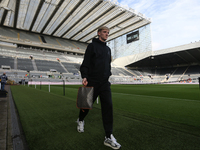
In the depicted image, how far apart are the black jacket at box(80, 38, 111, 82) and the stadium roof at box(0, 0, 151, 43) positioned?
35957 millimetres

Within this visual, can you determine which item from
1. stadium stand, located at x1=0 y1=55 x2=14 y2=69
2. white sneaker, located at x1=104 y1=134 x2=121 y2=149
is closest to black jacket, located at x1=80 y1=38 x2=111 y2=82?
white sneaker, located at x1=104 y1=134 x2=121 y2=149

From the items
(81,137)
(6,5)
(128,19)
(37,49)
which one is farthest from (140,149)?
(37,49)

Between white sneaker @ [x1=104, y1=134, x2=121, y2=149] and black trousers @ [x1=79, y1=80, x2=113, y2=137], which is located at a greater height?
black trousers @ [x1=79, y1=80, x2=113, y2=137]

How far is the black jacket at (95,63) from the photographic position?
2.11 metres

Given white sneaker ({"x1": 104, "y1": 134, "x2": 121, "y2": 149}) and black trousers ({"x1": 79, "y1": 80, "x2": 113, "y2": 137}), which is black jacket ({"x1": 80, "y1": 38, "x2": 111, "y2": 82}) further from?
white sneaker ({"x1": 104, "y1": 134, "x2": 121, "y2": 149})

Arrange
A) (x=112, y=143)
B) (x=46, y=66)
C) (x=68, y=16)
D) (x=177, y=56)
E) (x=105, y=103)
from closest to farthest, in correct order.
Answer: (x=112, y=143) → (x=105, y=103) → (x=46, y=66) → (x=68, y=16) → (x=177, y=56)

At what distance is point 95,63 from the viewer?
6.90ft

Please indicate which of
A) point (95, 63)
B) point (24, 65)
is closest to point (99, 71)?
point (95, 63)

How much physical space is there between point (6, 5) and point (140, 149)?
42.9 metres

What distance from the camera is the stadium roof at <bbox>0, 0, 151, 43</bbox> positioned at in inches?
1312

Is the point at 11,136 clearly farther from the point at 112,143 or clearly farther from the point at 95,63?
the point at 95,63

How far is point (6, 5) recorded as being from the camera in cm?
3209

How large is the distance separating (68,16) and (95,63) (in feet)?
141

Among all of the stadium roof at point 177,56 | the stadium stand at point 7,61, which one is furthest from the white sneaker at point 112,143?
the stadium roof at point 177,56
